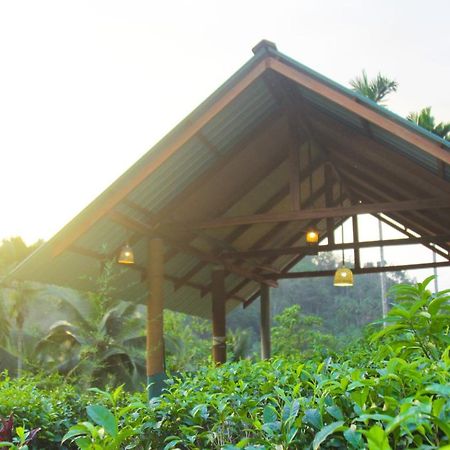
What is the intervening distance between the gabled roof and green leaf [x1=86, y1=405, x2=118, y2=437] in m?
4.20

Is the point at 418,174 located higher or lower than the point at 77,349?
higher

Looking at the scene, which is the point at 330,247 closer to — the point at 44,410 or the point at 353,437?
the point at 44,410

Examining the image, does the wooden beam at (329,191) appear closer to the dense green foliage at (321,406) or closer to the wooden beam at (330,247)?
the wooden beam at (330,247)

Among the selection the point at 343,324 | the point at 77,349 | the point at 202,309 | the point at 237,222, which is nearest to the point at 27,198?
the point at 77,349

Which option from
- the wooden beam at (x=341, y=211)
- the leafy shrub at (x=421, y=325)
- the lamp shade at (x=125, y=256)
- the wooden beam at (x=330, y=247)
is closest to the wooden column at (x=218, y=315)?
the wooden beam at (x=330, y=247)

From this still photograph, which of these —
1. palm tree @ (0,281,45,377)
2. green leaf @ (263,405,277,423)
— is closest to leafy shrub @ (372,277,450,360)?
green leaf @ (263,405,277,423)

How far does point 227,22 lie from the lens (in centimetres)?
1141

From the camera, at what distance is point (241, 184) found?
8961mm

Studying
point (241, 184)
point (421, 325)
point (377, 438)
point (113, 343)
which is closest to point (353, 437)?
point (377, 438)

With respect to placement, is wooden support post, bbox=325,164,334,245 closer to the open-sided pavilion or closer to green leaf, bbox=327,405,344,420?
the open-sided pavilion

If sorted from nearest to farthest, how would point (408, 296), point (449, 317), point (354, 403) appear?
1. point (354, 403)
2. point (449, 317)
3. point (408, 296)

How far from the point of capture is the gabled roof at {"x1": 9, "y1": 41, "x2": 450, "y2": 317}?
6.05 meters

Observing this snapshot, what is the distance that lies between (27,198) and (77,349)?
1007 cm

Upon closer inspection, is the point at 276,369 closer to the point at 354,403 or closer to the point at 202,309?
the point at 354,403
